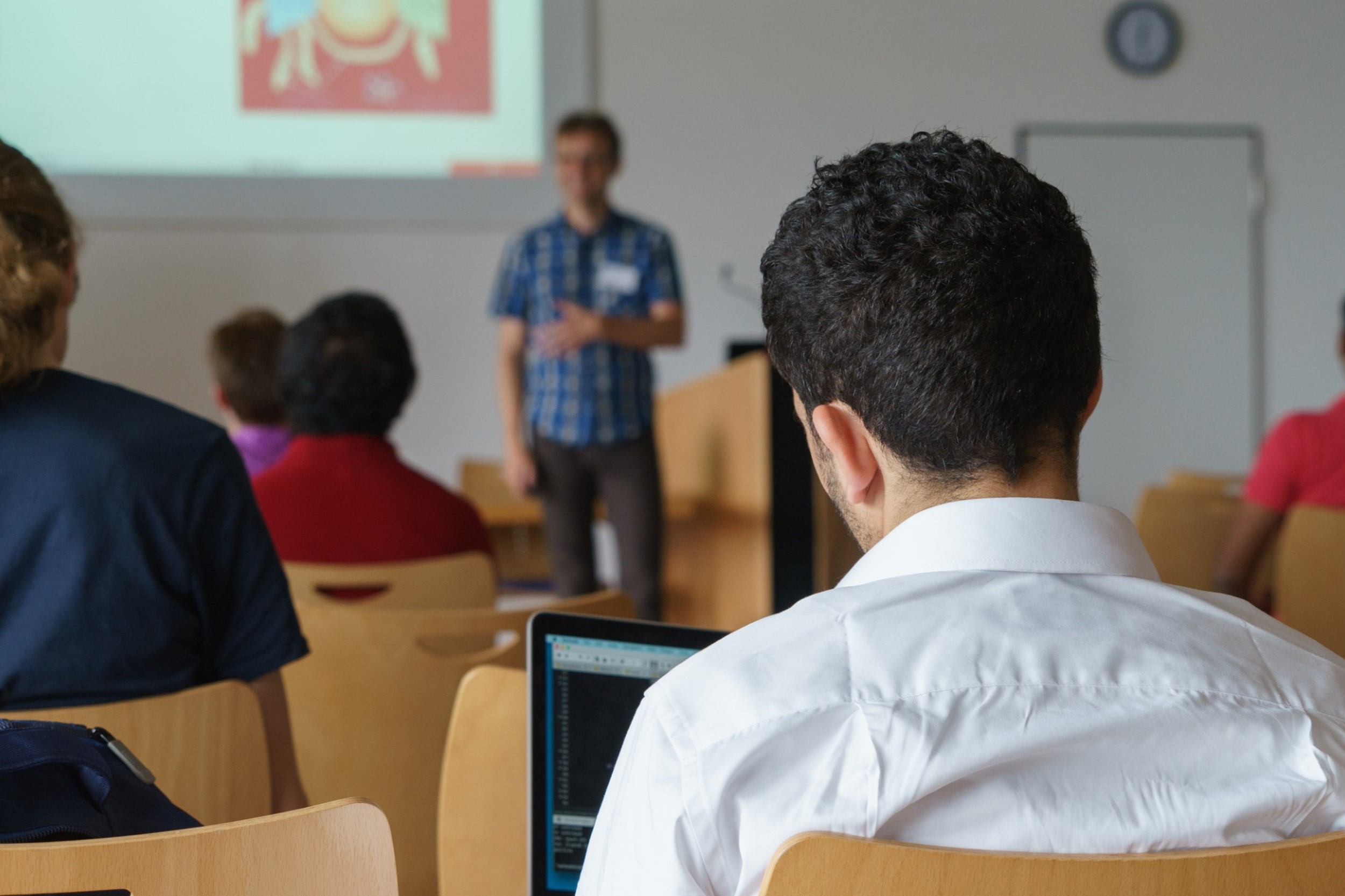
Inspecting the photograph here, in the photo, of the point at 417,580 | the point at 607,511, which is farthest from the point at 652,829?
the point at 607,511

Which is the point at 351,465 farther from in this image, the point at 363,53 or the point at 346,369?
the point at 363,53

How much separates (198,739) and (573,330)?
2283 millimetres

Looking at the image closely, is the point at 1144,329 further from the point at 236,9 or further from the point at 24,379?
the point at 24,379

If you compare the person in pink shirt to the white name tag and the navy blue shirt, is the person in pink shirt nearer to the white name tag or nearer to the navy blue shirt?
the white name tag

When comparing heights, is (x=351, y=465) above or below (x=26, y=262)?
below

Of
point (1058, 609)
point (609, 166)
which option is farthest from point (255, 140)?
point (1058, 609)

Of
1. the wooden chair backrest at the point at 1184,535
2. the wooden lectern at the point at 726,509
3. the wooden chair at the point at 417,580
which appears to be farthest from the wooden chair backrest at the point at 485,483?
the wooden chair at the point at 417,580

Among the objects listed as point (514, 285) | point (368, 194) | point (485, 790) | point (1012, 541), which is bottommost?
point (485, 790)

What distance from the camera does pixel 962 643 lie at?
0.64 metres

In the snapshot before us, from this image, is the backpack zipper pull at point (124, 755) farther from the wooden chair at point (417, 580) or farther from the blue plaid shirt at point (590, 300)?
the blue plaid shirt at point (590, 300)

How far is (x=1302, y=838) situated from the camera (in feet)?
1.97

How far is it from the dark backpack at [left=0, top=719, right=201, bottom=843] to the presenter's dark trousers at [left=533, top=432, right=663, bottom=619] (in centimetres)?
249

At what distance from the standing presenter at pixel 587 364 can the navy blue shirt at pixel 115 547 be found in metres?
2.07

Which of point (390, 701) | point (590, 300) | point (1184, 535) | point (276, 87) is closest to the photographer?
point (390, 701)
